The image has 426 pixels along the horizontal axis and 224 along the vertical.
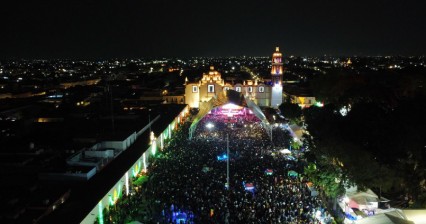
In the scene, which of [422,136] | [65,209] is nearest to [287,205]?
[422,136]

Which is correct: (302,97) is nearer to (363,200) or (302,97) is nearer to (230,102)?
(230,102)

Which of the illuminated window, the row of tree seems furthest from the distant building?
the row of tree

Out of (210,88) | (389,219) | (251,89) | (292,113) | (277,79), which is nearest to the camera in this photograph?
(389,219)

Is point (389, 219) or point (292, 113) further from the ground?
point (292, 113)

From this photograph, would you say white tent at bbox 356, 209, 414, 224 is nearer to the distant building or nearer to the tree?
the tree

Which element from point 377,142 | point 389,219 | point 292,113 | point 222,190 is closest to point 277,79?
point 292,113

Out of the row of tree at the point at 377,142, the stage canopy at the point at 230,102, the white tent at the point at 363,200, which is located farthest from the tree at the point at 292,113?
the white tent at the point at 363,200
